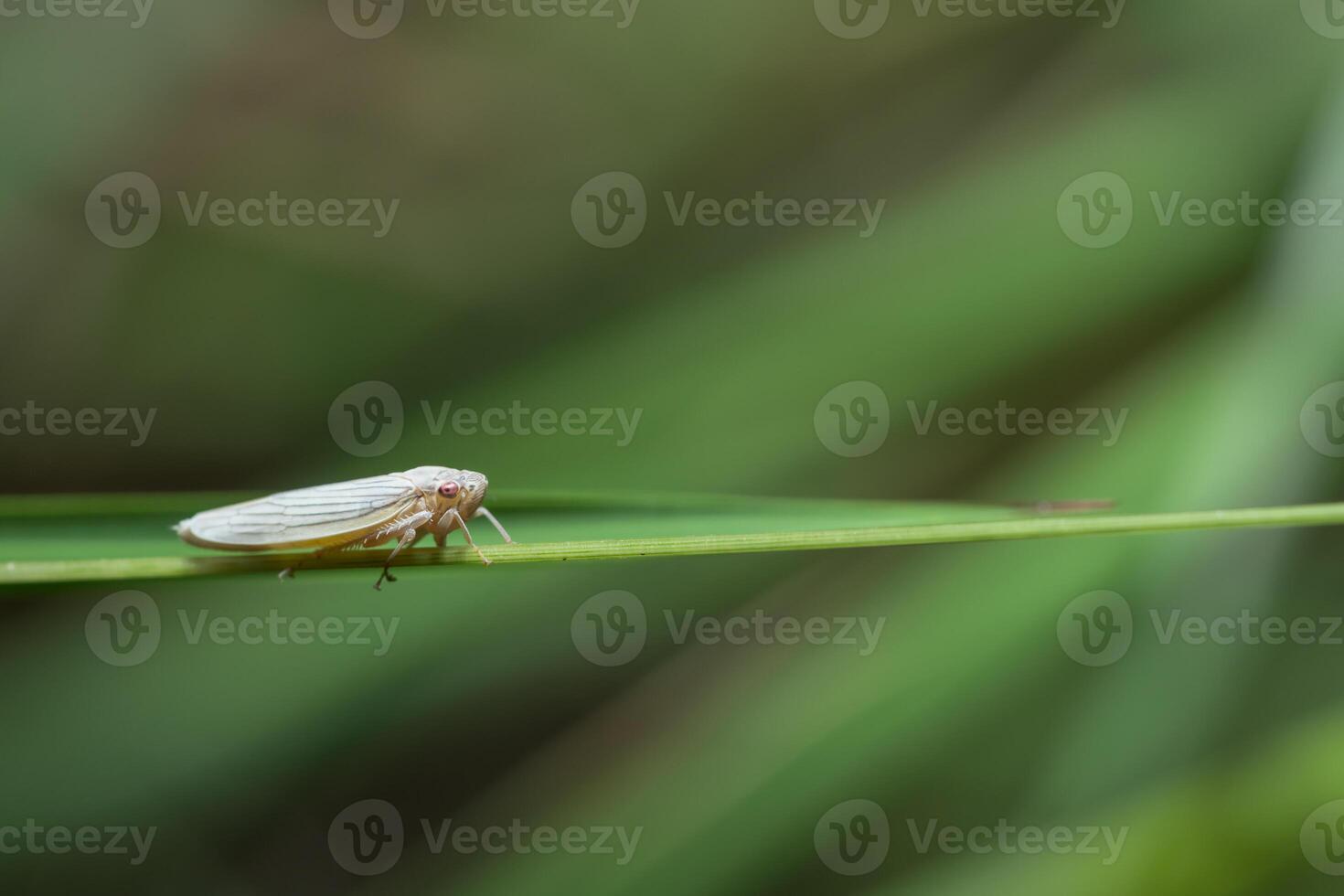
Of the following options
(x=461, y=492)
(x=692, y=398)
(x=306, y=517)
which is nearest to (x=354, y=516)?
(x=306, y=517)

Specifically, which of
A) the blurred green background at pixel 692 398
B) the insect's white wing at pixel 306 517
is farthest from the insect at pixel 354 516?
the blurred green background at pixel 692 398

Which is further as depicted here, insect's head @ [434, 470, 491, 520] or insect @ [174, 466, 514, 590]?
insect's head @ [434, 470, 491, 520]

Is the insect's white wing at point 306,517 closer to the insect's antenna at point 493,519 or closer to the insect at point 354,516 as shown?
the insect at point 354,516

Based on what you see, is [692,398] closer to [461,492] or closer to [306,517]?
[461,492]

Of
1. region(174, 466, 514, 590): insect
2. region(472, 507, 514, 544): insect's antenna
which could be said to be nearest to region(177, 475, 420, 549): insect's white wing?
region(174, 466, 514, 590): insect

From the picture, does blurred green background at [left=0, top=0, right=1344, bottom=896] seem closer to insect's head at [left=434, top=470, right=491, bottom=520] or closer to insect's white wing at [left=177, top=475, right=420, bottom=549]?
insect's white wing at [left=177, top=475, right=420, bottom=549]

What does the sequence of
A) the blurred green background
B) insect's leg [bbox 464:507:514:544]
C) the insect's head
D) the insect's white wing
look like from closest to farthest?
1. the insect's white wing
2. insect's leg [bbox 464:507:514:544]
3. the insect's head
4. the blurred green background

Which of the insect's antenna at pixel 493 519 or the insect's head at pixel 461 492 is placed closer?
the insect's antenna at pixel 493 519
